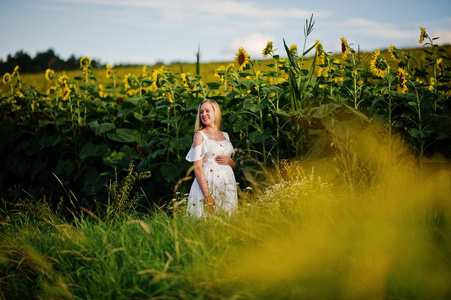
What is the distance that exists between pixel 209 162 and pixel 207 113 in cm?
46

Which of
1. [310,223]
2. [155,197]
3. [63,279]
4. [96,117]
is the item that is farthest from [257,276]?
[96,117]

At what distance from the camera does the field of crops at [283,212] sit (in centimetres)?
199

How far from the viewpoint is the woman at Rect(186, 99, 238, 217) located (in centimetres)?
349

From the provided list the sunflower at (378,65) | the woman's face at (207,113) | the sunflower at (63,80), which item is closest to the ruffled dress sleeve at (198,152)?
the woman's face at (207,113)

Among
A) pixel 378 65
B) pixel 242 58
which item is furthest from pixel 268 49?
pixel 378 65

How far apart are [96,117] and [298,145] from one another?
9.71 ft

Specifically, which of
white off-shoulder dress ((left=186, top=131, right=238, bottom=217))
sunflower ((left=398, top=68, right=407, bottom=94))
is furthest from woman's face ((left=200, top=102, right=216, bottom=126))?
sunflower ((left=398, top=68, right=407, bottom=94))

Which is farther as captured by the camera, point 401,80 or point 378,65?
point 378,65

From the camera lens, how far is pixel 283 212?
2.75 metres

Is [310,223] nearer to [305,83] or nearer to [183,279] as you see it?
[183,279]

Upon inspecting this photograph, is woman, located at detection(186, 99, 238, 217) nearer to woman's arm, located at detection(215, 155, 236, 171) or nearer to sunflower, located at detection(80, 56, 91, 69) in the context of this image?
woman's arm, located at detection(215, 155, 236, 171)

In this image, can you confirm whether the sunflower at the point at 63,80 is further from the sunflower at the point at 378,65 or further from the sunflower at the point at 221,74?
the sunflower at the point at 378,65

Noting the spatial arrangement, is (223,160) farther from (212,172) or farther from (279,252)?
(279,252)

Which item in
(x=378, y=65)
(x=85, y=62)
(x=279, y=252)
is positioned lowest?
(x=279, y=252)
